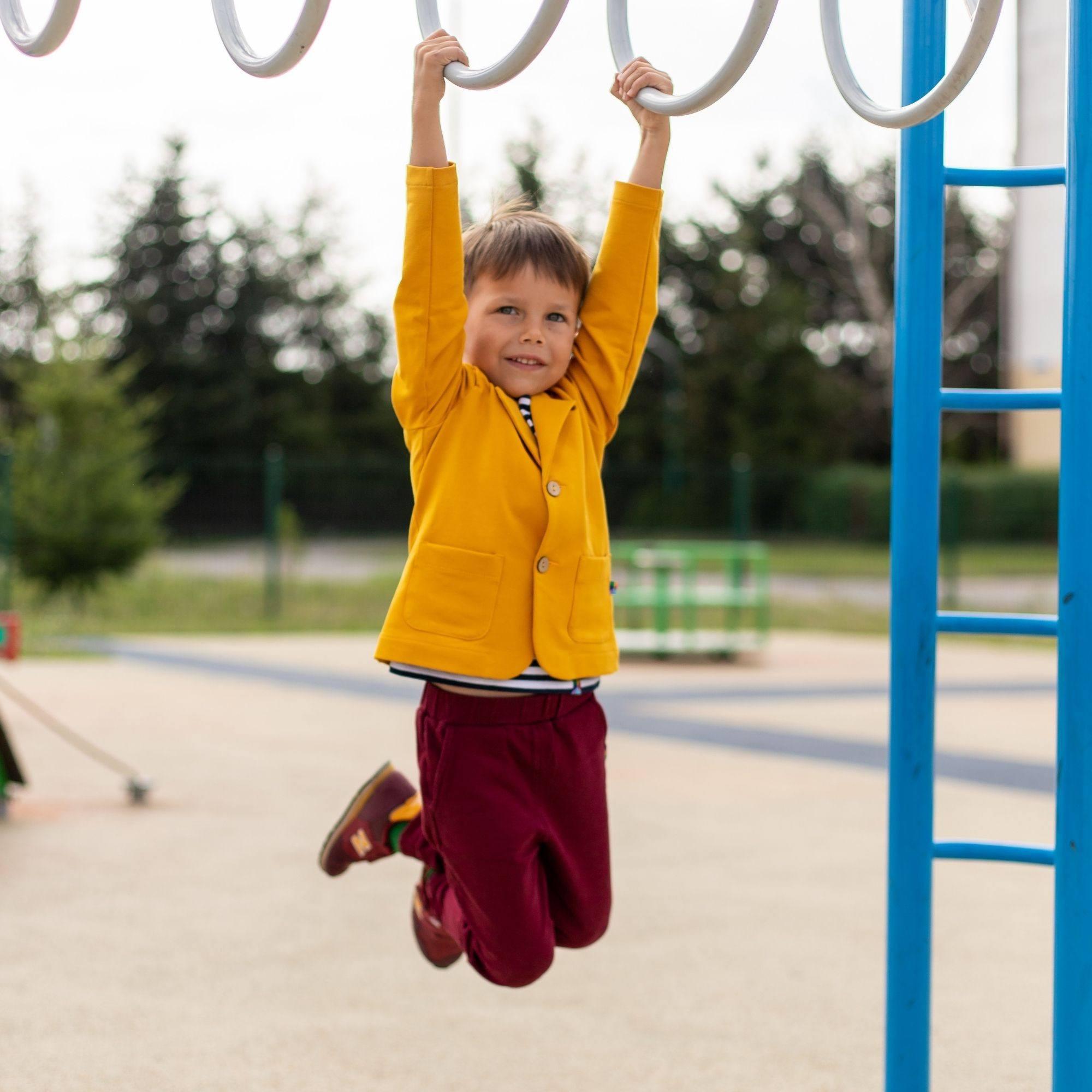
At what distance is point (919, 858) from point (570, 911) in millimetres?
628

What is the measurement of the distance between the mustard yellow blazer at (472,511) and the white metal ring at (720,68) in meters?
0.41

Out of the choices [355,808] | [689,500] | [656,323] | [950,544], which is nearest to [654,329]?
[656,323]

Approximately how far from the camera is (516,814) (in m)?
2.60

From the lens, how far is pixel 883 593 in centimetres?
2084

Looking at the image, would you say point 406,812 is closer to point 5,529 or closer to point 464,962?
point 464,962

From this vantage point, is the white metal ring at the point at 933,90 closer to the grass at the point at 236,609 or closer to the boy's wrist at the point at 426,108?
the boy's wrist at the point at 426,108

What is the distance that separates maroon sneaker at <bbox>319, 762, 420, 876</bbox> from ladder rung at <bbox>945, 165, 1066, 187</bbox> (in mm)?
1583

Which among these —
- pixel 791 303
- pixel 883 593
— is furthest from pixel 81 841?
pixel 791 303

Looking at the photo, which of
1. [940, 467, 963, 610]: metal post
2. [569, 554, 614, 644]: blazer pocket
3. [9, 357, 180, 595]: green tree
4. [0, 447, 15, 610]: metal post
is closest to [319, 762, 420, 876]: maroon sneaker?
[569, 554, 614, 644]: blazer pocket

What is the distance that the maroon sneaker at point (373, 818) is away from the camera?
3.24m

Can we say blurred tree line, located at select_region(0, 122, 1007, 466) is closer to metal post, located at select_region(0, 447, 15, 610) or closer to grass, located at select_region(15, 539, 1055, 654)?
grass, located at select_region(15, 539, 1055, 654)

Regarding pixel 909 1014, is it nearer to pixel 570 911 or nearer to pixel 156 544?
pixel 570 911

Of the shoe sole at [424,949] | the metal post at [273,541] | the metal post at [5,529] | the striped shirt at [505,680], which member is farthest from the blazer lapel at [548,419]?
the metal post at [273,541]

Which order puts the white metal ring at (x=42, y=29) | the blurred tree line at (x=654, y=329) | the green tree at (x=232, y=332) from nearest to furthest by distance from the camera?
the white metal ring at (x=42, y=29) < the blurred tree line at (x=654, y=329) < the green tree at (x=232, y=332)
